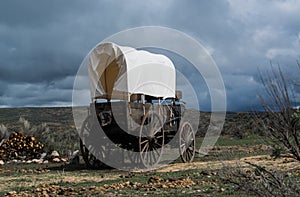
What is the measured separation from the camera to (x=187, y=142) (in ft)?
49.5

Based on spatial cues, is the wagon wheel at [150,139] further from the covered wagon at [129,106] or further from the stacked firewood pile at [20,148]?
the stacked firewood pile at [20,148]

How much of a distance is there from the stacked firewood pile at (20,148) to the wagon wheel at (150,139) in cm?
676

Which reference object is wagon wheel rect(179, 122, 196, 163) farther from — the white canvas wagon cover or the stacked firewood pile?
the stacked firewood pile

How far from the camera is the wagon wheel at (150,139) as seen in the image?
40.8 feet

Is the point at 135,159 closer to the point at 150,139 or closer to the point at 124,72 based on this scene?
the point at 150,139

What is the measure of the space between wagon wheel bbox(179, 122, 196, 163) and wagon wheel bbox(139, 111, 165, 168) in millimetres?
1573

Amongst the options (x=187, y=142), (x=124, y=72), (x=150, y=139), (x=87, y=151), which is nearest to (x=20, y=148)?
(x=87, y=151)

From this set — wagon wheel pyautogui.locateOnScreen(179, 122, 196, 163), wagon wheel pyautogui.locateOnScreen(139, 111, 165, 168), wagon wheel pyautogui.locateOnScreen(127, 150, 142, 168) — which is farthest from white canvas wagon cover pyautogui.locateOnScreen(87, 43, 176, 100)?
wagon wheel pyautogui.locateOnScreen(127, 150, 142, 168)

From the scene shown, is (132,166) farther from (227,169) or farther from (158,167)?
(227,169)

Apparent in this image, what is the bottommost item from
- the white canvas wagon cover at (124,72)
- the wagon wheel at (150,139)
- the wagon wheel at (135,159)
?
the wagon wheel at (135,159)

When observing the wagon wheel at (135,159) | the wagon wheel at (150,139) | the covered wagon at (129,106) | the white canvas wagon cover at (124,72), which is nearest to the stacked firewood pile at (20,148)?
the covered wagon at (129,106)

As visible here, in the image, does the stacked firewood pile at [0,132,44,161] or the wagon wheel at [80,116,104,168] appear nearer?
the wagon wheel at [80,116,104,168]

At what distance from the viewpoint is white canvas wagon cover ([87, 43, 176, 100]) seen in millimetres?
12508

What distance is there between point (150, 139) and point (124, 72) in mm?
2106
